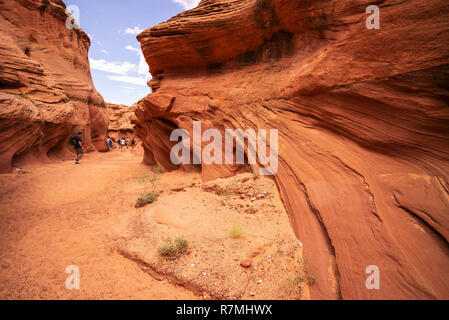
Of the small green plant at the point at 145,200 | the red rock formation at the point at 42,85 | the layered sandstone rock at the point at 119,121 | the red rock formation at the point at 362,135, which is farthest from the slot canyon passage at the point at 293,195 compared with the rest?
the layered sandstone rock at the point at 119,121

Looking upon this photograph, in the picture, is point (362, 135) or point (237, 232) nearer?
point (237, 232)

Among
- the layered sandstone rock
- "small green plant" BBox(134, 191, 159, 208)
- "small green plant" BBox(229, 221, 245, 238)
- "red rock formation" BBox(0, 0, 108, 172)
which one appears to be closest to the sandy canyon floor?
"small green plant" BBox(229, 221, 245, 238)

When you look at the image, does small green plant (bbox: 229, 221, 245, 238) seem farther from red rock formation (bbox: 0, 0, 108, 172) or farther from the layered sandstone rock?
the layered sandstone rock

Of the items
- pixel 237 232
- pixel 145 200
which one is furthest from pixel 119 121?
pixel 237 232

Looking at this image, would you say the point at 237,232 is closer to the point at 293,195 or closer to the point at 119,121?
the point at 293,195

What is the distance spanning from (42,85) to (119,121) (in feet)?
80.0

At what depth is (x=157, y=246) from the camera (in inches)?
126

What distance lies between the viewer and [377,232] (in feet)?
8.85

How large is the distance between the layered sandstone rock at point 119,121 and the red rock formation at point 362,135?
106 ft

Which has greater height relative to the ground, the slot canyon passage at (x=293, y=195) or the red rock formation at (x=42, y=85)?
the red rock formation at (x=42, y=85)

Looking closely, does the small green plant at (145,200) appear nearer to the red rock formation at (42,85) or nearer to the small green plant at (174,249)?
the small green plant at (174,249)

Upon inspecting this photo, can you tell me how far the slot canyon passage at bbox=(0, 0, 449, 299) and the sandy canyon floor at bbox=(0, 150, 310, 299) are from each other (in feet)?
0.08

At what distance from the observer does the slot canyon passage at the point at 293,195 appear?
252 centimetres
